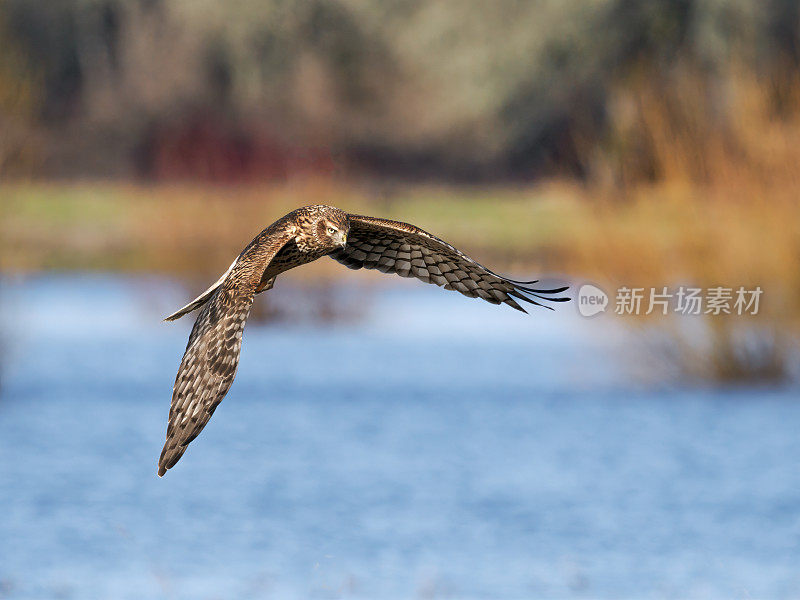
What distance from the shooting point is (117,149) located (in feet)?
108

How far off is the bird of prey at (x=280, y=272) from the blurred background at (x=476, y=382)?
6.08ft

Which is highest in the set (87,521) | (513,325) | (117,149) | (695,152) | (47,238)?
(117,149)

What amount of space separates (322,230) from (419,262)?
2.67 ft

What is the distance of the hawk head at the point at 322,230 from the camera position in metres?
5.59

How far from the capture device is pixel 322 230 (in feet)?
18.4

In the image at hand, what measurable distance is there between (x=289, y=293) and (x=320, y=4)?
12.6 meters

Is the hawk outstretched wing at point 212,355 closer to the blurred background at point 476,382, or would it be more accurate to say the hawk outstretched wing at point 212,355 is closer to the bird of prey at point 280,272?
the bird of prey at point 280,272

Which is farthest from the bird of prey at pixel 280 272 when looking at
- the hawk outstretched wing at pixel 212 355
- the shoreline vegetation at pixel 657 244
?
the shoreline vegetation at pixel 657 244

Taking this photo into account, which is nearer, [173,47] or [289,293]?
[289,293]

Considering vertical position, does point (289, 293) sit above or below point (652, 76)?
below

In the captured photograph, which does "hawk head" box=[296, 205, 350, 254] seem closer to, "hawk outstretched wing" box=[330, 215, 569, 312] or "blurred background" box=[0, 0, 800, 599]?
"hawk outstretched wing" box=[330, 215, 569, 312]

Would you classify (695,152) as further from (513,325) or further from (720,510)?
(513,325)

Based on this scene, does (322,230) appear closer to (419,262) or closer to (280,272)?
(280,272)

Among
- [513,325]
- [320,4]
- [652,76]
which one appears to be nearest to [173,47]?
[320,4]
